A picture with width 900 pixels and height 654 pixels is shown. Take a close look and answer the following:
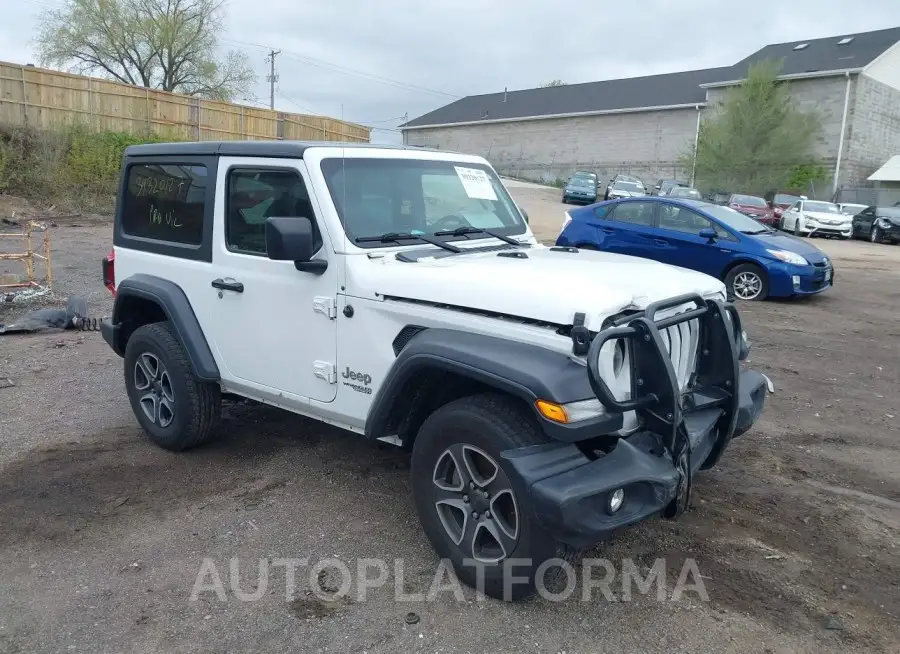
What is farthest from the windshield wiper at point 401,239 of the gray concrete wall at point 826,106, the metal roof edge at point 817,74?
the gray concrete wall at point 826,106

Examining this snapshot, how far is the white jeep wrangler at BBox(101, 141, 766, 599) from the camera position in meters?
2.90

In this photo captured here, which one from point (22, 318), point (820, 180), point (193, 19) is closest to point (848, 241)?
point (820, 180)

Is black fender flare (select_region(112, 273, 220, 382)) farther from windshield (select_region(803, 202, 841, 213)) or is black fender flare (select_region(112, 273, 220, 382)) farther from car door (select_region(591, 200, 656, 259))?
windshield (select_region(803, 202, 841, 213))

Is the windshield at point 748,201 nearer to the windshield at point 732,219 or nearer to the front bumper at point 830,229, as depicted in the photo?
the front bumper at point 830,229

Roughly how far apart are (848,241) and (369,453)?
981 inches

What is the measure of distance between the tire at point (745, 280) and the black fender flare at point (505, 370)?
884 cm

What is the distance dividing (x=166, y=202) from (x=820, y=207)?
26621 mm

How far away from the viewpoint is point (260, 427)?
5398 millimetres

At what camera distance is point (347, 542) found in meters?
3.74

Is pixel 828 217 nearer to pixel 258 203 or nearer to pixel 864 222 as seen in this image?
pixel 864 222

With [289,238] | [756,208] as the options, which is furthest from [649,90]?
[289,238]

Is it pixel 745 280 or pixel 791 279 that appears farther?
pixel 745 280

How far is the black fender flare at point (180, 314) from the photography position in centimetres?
448

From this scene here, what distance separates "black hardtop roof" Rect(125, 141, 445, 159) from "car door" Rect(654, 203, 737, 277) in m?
7.78
